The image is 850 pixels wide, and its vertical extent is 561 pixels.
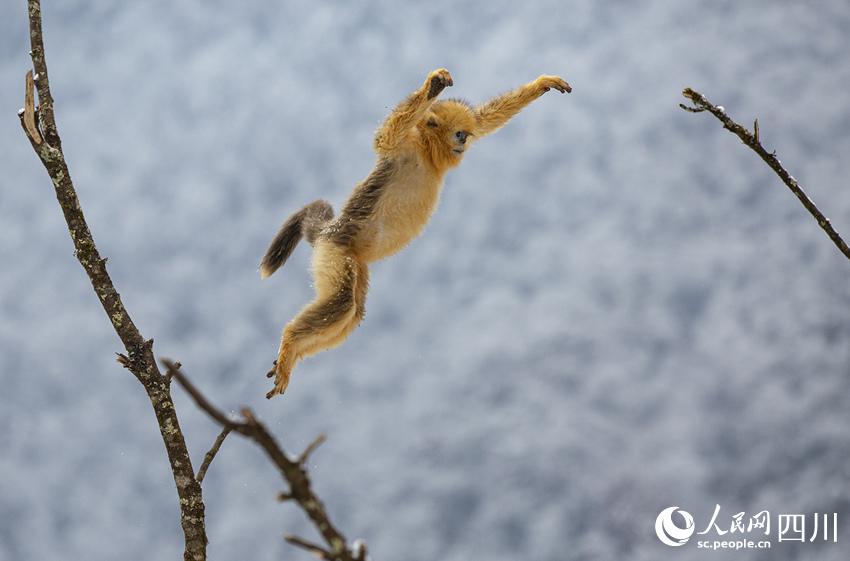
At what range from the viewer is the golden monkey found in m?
7.63

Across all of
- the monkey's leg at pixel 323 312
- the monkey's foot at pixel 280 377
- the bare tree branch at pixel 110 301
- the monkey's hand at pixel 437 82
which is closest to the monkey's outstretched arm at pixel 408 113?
the monkey's hand at pixel 437 82

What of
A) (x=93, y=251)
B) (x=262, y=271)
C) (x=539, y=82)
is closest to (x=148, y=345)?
(x=93, y=251)

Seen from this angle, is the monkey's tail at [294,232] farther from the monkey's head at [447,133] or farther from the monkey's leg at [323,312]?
the monkey's head at [447,133]

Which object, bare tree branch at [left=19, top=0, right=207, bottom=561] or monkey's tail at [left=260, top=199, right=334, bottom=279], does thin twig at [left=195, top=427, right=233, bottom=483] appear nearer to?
bare tree branch at [left=19, top=0, right=207, bottom=561]

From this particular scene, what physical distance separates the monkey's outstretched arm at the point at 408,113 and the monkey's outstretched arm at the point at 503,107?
0.70 meters

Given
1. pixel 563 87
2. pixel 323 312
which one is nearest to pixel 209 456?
pixel 323 312

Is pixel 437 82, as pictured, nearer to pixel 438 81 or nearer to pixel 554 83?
pixel 438 81

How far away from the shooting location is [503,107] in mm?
8648

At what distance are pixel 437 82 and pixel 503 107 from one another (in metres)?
1.37

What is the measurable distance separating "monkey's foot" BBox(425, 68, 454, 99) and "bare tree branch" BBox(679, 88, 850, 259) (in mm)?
3669

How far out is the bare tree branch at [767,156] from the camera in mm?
3148

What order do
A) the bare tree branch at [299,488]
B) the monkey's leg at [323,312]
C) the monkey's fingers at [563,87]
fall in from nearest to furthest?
1. the bare tree branch at [299,488]
2. the monkey's leg at [323,312]
3. the monkey's fingers at [563,87]

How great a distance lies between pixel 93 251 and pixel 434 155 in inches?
140

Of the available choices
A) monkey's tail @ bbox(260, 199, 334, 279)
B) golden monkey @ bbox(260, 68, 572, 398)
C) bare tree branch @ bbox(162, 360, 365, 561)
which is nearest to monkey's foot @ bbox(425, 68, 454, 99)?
golden monkey @ bbox(260, 68, 572, 398)
